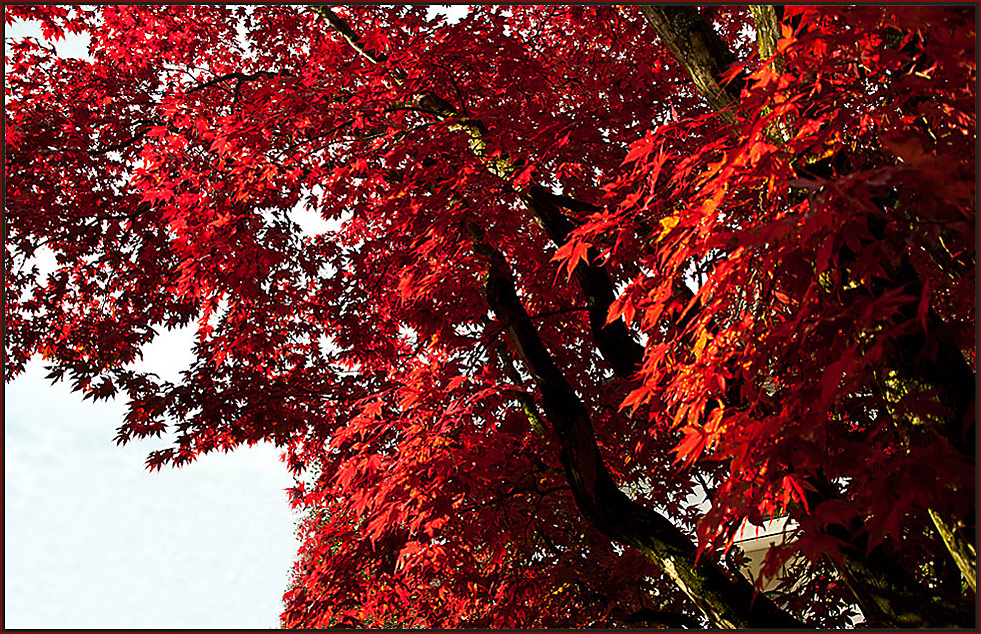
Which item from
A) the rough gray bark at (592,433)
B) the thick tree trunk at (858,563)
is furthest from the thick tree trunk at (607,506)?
the thick tree trunk at (858,563)

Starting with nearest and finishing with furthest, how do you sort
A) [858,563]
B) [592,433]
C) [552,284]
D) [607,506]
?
[858,563]
[607,506]
[592,433]
[552,284]

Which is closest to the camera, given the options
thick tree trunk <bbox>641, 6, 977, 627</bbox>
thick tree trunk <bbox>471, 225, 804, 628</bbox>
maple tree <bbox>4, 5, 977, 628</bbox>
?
maple tree <bbox>4, 5, 977, 628</bbox>

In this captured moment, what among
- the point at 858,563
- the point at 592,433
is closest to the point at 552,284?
the point at 592,433

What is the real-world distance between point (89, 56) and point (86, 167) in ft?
3.96

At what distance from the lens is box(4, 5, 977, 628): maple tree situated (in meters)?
2.19

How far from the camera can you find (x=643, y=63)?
512 centimetres

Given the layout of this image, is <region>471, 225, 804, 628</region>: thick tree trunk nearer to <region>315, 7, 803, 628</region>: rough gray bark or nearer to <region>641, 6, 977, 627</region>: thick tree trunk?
<region>315, 7, 803, 628</region>: rough gray bark

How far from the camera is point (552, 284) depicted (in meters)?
5.35

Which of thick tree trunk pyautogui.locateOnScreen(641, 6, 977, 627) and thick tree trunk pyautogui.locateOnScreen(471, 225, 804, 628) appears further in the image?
thick tree trunk pyautogui.locateOnScreen(471, 225, 804, 628)

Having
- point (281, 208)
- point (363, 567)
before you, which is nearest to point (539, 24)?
point (281, 208)

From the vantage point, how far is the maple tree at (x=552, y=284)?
219 centimetres

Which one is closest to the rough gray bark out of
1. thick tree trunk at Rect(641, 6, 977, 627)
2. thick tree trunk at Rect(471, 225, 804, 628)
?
thick tree trunk at Rect(471, 225, 804, 628)

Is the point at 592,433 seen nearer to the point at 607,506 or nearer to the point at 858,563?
the point at 607,506

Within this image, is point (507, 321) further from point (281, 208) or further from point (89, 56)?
point (89, 56)
